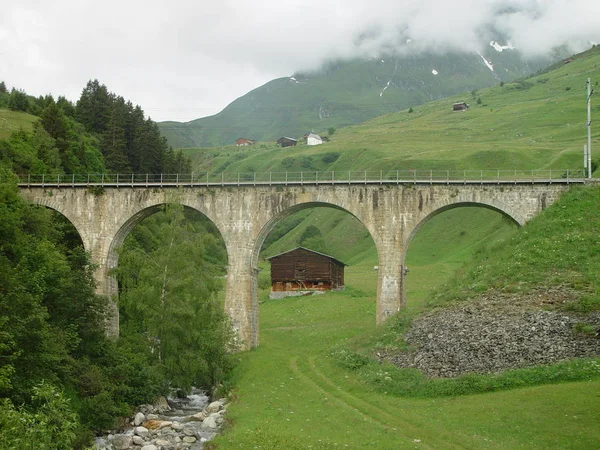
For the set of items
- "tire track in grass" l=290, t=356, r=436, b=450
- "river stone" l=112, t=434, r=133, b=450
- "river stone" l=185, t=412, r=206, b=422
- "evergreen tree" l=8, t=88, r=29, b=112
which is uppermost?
"evergreen tree" l=8, t=88, r=29, b=112

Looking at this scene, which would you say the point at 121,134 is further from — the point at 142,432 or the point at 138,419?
the point at 142,432

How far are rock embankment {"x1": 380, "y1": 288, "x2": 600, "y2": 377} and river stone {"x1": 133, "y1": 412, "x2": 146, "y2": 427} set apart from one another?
1426 cm

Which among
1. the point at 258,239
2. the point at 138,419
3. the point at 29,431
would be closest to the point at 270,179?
the point at 258,239

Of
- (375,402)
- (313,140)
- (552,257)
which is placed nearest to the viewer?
(375,402)

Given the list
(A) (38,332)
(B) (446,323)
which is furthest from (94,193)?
(B) (446,323)

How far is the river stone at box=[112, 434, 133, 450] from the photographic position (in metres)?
33.0

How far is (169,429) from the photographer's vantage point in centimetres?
3606

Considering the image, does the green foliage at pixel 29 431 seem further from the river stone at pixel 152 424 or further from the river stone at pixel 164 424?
the river stone at pixel 164 424

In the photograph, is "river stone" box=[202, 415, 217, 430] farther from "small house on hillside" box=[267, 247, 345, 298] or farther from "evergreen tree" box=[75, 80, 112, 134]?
"evergreen tree" box=[75, 80, 112, 134]

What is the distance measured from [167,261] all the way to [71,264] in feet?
20.8

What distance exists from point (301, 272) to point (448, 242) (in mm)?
28563

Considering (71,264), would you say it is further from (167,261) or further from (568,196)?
(568,196)

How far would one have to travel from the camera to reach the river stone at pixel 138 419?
3734 cm

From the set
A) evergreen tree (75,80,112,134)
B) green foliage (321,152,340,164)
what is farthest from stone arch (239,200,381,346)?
green foliage (321,152,340,164)
